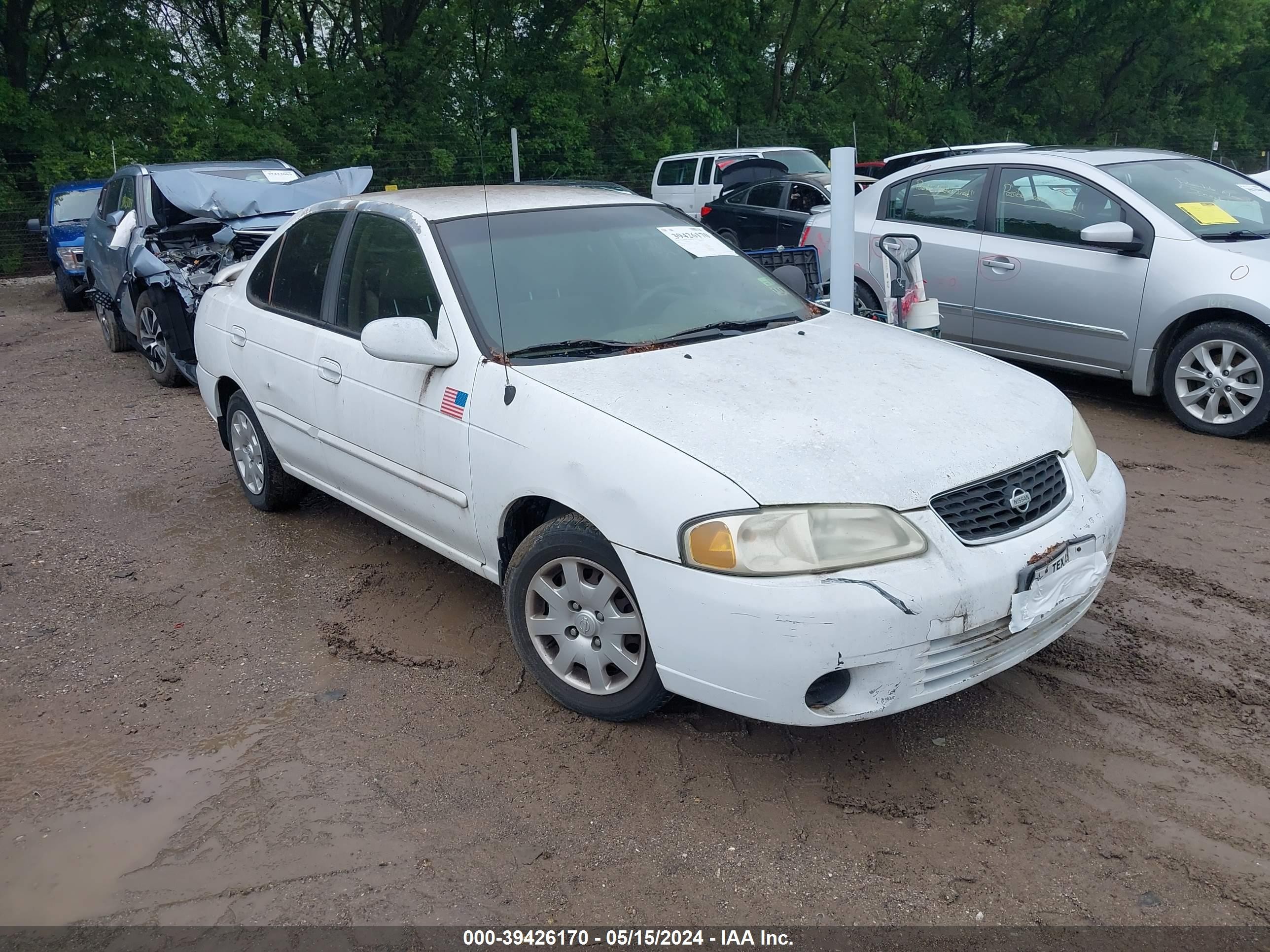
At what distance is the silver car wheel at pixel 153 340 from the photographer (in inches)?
346

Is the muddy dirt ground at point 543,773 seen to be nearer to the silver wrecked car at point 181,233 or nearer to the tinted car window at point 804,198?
the silver wrecked car at point 181,233

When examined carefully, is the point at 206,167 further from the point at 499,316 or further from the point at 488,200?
the point at 499,316

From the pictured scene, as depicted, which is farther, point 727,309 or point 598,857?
point 727,309

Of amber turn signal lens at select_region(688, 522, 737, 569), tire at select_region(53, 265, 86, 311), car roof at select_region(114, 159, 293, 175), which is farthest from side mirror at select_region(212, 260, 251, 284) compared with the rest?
tire at select_region(53, 265, 86, 311)

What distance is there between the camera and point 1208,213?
6.61m

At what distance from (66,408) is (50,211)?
24.9 feet

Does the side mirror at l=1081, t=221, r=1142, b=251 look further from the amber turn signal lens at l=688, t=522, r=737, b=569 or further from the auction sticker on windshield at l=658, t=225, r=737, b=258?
the amber turn signal lens at l=688, t=522, r=737, b=569

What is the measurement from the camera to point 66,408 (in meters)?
8.43

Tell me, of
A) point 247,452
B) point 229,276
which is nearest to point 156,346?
point 229,276

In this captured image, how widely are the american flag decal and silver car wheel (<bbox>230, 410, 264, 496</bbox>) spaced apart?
2.03 meters

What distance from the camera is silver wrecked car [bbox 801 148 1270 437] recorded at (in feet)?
20.4

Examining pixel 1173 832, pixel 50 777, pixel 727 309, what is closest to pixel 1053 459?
pixel 1173 832

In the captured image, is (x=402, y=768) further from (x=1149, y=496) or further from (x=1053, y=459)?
(x=1149, y=496)

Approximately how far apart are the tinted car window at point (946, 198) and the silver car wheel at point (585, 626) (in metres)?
5.20
